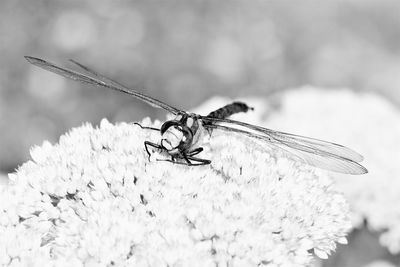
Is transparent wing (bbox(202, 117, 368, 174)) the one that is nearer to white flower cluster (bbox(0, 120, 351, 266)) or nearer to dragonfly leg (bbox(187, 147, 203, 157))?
white flower cluster (bbox(0, 120, 351, 266))

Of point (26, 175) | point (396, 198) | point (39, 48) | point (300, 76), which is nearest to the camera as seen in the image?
point (26, 175)

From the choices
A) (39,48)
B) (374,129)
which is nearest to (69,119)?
(39,48)

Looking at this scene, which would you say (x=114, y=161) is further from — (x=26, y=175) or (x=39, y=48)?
(x=39, y=48)

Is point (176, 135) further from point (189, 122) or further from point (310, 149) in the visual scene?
point (310, 149)

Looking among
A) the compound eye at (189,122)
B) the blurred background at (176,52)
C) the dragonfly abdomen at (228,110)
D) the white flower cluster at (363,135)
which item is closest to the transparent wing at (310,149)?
the compound eye at (189,122)

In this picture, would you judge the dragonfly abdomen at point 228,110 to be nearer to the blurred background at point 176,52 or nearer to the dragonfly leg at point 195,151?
the dragonfly leg at point 195,151

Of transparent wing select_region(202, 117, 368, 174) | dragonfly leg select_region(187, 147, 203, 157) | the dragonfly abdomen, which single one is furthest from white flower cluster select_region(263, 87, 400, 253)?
dragonfly leg select_region(187, 147, 203, 157)

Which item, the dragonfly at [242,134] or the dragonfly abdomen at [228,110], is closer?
the dragonfly at [242,134]
